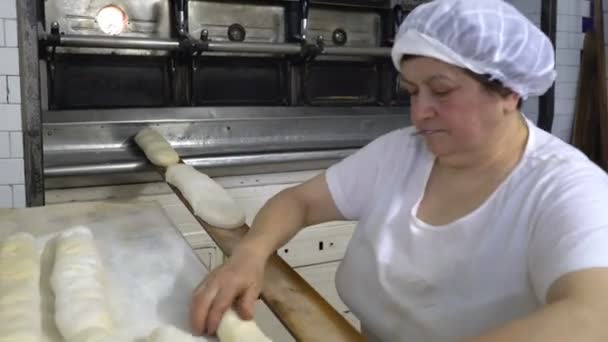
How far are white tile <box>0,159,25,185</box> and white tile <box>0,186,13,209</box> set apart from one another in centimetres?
2

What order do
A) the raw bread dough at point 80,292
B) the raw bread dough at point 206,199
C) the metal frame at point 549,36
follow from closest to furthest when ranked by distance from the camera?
the raw bread dough at point 80,292 → the raw bread dough at point 206,199 → the metal frame at point 549,36

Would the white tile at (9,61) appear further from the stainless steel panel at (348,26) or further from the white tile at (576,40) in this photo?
the white tile at (576,40)

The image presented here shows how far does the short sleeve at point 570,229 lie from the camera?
0.78 meters

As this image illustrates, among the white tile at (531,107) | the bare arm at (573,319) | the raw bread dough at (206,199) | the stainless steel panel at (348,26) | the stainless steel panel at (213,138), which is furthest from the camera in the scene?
the white tile at (531,107)

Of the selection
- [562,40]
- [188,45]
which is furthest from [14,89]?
[562,40]

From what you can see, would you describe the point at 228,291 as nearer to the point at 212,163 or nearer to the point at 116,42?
the point at 212,163

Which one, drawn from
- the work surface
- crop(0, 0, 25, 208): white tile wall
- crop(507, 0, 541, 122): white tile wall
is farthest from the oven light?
crop(507, 0, 541, 122): white tile wall

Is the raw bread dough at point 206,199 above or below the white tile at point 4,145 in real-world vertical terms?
below

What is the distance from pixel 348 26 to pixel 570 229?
1587 mm

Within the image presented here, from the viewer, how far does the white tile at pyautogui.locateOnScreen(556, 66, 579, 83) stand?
102 inches

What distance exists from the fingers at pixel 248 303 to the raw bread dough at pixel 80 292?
187 millimetres

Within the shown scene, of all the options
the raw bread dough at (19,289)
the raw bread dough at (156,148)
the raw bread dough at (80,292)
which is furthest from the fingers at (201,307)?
the raw bread dough at (156,148)

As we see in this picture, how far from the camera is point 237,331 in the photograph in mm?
847

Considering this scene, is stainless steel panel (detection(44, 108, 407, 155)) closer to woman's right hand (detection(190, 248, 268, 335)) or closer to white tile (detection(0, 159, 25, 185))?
white tile (detection(0, 159, 25, 185))
